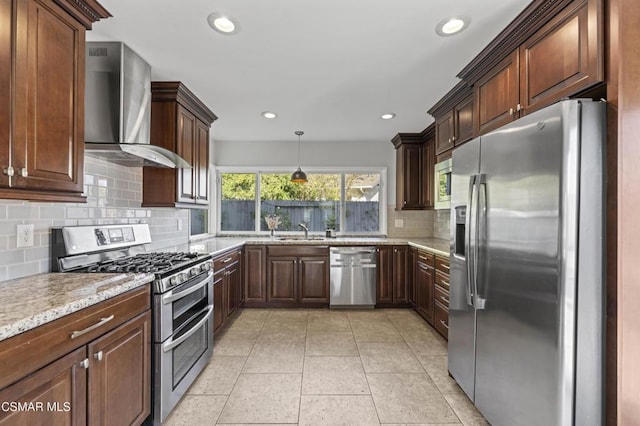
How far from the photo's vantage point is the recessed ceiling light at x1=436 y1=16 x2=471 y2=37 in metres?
1.91

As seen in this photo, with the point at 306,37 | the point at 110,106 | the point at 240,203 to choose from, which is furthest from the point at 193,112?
the point at 240,203

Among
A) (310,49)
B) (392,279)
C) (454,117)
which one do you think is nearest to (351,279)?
(392,279)

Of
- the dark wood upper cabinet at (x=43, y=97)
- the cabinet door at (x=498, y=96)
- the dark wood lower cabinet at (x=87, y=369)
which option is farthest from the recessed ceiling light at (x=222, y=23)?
the cabinet door at (x=498, y=96)

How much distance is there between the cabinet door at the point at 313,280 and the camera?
4.20 m

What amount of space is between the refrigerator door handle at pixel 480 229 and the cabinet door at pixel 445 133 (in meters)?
1.44

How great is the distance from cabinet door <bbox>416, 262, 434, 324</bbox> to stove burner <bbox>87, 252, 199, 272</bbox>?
8.21ft

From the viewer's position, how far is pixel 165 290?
188cm

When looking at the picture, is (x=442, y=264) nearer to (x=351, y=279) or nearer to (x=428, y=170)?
(x=351, y=279)

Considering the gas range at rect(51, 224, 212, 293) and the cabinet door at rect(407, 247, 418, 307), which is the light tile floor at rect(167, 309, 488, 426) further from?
the gas range at rect(51, 224, 212, 293)

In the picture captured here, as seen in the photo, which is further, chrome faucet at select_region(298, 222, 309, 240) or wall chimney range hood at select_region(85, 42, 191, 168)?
chrome faucet at select_region(298, 222, 309, 240)

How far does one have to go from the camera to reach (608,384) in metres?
1.32

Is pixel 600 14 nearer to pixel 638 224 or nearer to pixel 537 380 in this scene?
pixel 638 224

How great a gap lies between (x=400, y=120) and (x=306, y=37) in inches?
84.5

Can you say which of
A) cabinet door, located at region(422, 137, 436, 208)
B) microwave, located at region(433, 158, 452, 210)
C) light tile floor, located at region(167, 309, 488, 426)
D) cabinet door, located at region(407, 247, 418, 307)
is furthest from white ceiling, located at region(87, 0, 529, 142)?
light tile floor, located at region(167, 309, 488, 426)
